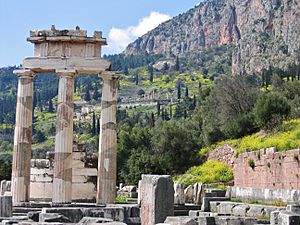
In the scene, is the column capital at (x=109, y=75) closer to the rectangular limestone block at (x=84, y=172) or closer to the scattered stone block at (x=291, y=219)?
the rectangular limestone block at (x=84, y=172)

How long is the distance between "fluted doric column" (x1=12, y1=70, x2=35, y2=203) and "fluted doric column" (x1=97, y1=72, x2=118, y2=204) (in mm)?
3597

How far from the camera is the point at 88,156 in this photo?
3139 cm

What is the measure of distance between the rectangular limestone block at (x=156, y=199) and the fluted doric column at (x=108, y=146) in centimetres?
988

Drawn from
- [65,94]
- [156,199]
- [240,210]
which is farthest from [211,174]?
[156,199]

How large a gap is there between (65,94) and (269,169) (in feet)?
40.1

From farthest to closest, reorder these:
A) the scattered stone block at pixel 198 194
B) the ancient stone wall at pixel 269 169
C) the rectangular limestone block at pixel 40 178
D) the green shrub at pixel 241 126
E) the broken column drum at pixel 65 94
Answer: the green shrub at pixel 241 126 → the rectangular limestone block at pixel 40 178 → the scattered stone block at pixel 198 194 → the ancient stone wall at pixel 269 169 → the broken column drum at pixel 65 94

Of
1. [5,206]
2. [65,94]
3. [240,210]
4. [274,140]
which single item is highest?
[65,94]

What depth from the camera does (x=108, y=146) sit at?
26.8m

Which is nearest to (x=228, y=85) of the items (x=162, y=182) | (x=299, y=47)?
(x=162, y=182)

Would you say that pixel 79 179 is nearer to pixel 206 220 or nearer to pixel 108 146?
pixel 108 146

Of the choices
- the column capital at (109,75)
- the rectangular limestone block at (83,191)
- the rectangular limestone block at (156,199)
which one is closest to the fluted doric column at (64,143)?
the column capital at (109,75)

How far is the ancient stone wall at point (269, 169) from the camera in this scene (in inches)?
1073

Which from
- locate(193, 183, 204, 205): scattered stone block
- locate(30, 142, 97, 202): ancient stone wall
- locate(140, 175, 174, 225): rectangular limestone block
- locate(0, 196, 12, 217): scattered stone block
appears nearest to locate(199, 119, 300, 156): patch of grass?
locate(193, 183, 204, 205): scattered stone block

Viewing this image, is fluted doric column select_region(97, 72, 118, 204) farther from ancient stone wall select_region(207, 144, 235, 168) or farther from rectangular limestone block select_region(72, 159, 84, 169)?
ancient stone wall select_region(207, 144, 235, 168)
